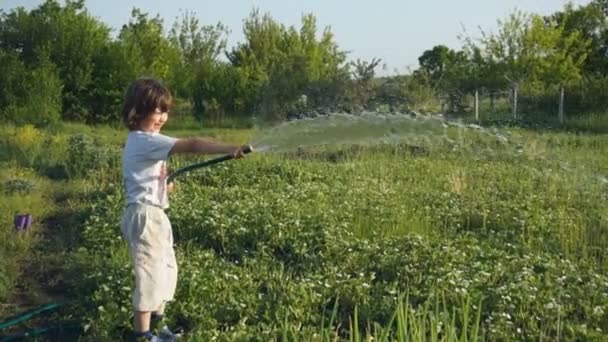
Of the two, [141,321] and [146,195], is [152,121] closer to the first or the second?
[146,195]

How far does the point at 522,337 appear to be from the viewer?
154 inches

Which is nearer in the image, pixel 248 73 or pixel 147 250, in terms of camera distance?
pixel 147 250

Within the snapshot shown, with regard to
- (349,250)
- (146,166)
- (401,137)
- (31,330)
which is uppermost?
(146,166)

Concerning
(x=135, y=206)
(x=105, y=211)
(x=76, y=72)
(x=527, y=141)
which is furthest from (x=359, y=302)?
(x=76, y=72)

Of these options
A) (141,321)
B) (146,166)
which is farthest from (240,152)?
(141,321)

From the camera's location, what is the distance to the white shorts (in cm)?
392

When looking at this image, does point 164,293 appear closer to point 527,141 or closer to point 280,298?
point 280,298

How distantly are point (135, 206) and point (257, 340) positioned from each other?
969 millimetres

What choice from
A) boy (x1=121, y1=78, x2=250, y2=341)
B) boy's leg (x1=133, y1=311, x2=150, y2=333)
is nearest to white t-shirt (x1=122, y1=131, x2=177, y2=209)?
boy (x1=121, y1=78, x2=250, y2=341)

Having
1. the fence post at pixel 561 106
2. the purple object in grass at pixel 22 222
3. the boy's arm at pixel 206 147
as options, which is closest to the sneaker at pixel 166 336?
the boy's arm at pixel 206 147

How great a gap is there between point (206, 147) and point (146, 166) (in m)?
0.57

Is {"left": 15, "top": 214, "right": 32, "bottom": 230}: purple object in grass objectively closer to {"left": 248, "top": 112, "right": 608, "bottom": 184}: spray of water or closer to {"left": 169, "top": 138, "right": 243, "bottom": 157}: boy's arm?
{"left": 248, "top": 112, "right": 608, "bottom": 184}: spray of water

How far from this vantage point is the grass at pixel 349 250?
415 cm

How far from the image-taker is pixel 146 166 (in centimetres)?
387
